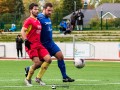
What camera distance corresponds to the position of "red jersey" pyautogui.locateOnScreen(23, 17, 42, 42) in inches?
496

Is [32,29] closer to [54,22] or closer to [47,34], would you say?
[47,34]

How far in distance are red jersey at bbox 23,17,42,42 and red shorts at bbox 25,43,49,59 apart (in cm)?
16

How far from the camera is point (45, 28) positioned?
518 inches

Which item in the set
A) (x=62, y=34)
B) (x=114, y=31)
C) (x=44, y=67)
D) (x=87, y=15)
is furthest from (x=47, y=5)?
(x=87, y=15)

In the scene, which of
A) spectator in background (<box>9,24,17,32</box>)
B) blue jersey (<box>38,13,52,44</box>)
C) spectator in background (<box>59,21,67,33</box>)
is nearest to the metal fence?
spectator in background (<box>9,24,17,32</box>)

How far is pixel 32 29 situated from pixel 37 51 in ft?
1.99

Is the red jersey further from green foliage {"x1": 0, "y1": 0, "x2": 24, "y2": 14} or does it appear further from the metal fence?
green foliage {"x1": 0, "y1": 0, "x2": 24, "y2": 14}

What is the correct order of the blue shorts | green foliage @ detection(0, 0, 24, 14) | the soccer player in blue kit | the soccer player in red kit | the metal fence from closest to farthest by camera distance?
the soccer player in red kit, the soccer player in blue kit, the blue shorts, the metal fence, green foliage @ detection(0, 0, 24, 14)

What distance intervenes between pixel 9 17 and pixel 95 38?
965cm

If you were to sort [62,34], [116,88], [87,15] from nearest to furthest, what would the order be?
[116,88]
[62,34]
[87,15]

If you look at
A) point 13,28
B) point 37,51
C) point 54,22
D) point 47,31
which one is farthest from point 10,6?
point 37,51

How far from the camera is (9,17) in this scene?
5022 centimetres

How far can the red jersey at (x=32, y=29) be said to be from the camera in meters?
12.6

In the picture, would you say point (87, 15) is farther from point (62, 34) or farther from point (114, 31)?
point (62, 34)
